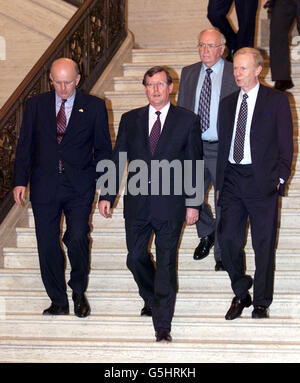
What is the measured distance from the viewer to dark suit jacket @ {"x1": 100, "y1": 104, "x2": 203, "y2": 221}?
5.09 meters

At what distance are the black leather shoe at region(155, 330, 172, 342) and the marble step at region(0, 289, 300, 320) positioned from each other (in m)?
0.35

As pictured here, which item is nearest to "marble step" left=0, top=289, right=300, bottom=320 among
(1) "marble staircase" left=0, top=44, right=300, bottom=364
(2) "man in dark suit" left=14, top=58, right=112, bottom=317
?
(1) "marble staircase" left=0, top=44, right=300, bottom=364

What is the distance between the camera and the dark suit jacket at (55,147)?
5.40 metres

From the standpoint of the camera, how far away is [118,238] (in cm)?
655

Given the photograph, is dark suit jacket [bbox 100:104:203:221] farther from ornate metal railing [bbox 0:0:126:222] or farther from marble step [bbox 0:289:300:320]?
ornate metal railing [bbox 0:0:126:222]

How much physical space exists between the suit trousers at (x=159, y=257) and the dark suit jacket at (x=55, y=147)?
0.54 meters

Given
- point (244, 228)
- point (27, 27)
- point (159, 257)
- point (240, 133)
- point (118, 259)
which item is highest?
point (27, 27)

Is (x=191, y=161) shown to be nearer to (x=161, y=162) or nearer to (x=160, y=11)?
(x=161, y=162)

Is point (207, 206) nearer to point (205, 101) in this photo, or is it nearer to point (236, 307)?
point (205, 101)

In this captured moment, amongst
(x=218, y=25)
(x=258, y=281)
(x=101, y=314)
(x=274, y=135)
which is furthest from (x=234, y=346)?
(x=218, y=25)

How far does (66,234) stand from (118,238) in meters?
1.17

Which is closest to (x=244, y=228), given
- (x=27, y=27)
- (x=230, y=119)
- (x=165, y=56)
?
(x=230, y=119)

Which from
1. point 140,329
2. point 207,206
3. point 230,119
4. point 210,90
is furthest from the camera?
point 207,206

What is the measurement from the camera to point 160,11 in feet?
36.0
